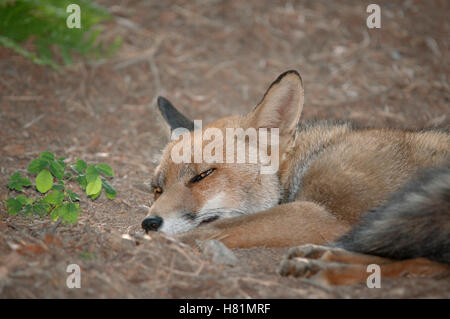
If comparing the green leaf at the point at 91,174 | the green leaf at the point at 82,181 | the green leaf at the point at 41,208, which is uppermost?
the green leaf at the point at 91,174

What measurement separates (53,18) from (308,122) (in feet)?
15.7

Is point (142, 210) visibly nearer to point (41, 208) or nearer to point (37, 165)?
point (41, 208)

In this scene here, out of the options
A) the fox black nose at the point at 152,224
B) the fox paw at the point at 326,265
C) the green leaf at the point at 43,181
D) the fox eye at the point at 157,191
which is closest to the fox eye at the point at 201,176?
the fox eye at the point at 157,191

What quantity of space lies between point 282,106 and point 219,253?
1709 mm

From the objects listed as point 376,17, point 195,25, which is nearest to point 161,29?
point 195,25

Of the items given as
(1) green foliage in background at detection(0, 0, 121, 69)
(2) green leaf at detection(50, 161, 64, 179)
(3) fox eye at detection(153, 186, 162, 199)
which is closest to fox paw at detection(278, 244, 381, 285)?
(3) fox eye at detection(153, 186, 162, 199)

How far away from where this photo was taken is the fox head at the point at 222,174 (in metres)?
4.07

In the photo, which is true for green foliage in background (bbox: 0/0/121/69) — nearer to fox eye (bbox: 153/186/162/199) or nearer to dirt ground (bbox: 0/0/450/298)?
dirt ground (bbox: 0/0/450/298)

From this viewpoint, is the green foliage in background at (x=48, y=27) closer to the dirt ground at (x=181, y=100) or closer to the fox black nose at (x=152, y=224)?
the dirt ground at (x=181, y=100)

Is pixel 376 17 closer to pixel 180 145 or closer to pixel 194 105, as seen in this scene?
pixel 194 105

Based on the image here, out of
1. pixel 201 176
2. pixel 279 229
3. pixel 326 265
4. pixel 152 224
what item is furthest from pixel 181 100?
pixel 326 265
